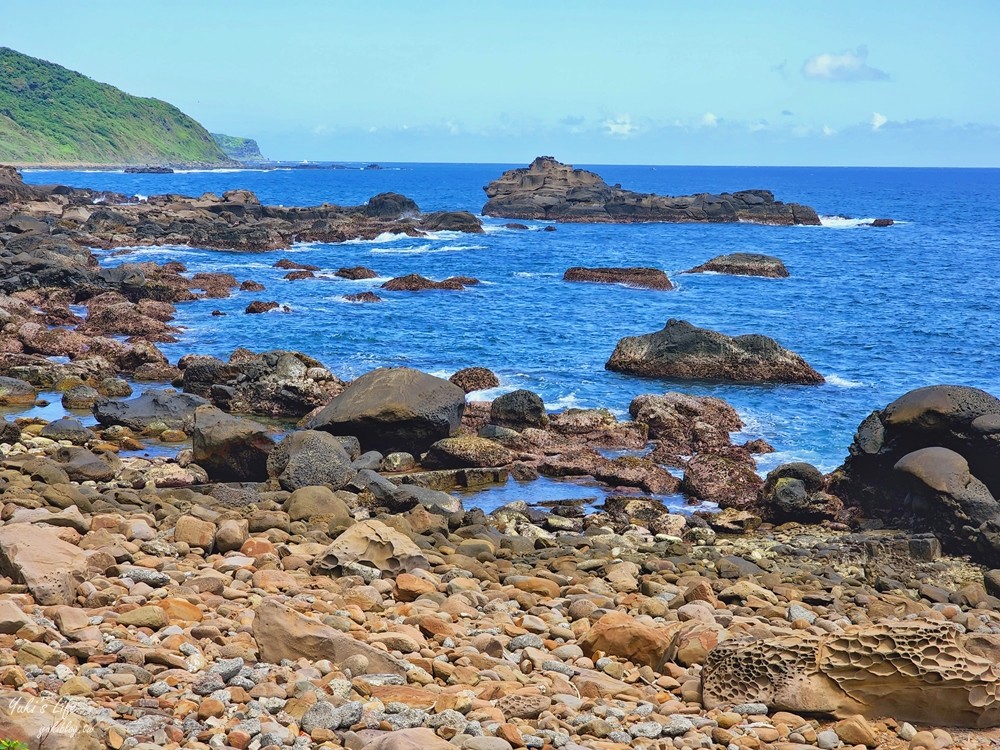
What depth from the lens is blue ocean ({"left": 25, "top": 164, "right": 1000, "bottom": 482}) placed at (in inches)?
1083

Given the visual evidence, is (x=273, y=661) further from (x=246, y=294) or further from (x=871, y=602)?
(x=246, y=294)

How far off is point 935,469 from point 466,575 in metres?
8.68

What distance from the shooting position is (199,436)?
17.4m

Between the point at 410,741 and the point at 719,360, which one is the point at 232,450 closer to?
the point at 410,741

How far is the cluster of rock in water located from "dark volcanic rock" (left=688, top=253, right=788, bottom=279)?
3350 cm

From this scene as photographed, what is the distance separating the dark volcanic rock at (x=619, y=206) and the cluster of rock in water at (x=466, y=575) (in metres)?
78.1

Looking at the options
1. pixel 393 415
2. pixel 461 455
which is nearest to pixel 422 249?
pixel 393 415

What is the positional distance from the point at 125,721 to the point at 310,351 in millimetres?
26053

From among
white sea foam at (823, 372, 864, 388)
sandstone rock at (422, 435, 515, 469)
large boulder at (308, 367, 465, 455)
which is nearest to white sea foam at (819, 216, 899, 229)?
white sea foam at (823, 372, 864, 388)

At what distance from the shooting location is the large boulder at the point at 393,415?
65.1 ft

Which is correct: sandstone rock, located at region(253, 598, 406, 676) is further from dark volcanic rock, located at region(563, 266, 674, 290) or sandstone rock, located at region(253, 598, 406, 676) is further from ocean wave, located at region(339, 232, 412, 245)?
ocean wave, located at region(339, 232, 412, 245)

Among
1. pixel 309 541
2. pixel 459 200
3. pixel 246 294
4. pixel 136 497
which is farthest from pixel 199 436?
pixel 459 200

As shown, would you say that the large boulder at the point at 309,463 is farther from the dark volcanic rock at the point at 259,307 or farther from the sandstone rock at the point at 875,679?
the dark volcanic rock at the point at 259,307

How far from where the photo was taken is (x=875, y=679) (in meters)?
7.42
